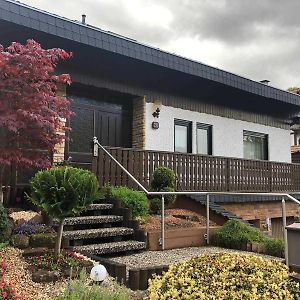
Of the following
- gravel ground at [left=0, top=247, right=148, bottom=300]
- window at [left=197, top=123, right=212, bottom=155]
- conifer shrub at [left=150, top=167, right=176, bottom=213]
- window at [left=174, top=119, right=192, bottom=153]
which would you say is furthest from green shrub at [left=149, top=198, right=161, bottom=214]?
window at [left=197, top=123, right=212, bottom=155]

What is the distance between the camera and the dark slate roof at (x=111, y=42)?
Result: 844cm

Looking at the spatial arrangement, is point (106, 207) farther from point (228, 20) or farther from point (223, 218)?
point (228, 20)

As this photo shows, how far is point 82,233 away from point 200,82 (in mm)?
7687

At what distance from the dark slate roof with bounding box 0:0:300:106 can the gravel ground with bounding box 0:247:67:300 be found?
518cm

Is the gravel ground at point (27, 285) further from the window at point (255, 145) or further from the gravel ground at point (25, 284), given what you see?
the window at point (255, 145)

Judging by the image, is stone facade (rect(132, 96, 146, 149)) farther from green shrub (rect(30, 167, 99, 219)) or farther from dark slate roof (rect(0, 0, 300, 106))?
green shrub (rect(30, 167, 99, 219))

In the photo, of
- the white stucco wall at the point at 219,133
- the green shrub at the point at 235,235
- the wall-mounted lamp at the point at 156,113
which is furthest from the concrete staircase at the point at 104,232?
the wall-mounted lamp at the point at 156,113

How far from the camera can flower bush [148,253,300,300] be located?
3.15m

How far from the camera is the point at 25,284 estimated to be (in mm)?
4477

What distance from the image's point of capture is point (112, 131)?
12.0 m

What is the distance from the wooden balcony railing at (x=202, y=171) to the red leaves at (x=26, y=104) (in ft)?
6.50

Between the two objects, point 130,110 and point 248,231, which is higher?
point 130,110

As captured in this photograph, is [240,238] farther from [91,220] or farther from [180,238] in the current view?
[91,220]

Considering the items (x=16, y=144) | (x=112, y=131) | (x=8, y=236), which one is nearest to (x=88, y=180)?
(x=8, y=236)
